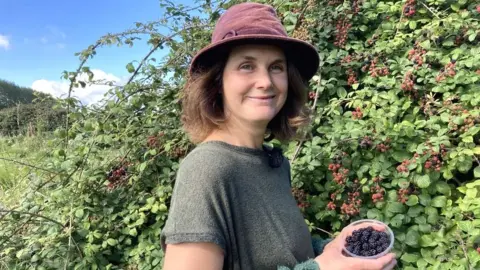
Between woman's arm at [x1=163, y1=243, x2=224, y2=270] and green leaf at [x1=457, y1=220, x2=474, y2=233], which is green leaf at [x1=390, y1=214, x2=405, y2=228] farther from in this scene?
woman's arm at [x1=163, y1=243, x2=224, y2=270]

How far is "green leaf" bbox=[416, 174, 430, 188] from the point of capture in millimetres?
1938

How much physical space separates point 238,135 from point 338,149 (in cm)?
98

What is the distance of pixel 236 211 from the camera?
1.14m

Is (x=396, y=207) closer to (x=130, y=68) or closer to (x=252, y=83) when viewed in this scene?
(x=252, y=83)

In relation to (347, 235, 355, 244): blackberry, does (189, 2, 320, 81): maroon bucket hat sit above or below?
above

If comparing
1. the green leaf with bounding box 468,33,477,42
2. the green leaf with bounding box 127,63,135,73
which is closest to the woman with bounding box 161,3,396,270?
the green leaf with bounding box 468,33,477,42

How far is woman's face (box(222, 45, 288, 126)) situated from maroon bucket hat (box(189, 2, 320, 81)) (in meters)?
0.03

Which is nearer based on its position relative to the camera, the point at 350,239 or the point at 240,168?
the point at 240,168

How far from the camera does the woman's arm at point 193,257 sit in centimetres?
101

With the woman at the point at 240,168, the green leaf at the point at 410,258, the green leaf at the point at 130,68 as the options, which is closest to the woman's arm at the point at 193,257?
the woman at the point at 240,168

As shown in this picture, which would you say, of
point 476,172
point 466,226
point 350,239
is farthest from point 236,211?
point 476,172

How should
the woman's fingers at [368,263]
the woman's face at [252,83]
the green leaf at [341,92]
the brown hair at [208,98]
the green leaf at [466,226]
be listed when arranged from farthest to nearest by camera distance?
the green leaf at [341,92]
the green leaf at [466,226]
the brown hair at [208,98]
the woman's face at [252,83]
the woman's fingers at [368,263]

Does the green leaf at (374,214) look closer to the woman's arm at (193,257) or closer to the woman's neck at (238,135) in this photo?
the woman's neck at (238,135)

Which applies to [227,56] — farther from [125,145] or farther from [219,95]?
[125,145]
